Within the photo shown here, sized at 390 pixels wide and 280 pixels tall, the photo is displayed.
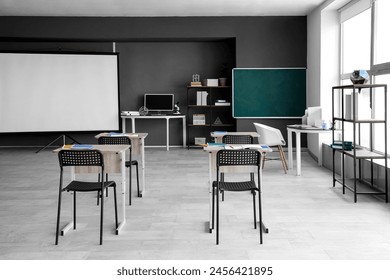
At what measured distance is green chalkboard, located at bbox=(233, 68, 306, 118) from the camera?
10.2m

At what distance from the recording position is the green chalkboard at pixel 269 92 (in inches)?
400

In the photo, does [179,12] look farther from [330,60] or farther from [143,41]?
[330,60]

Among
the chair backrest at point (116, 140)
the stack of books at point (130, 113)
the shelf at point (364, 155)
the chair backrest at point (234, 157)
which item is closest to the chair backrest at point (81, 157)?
the chair backrest at point (234, 157)

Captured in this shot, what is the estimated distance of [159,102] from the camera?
422 inches

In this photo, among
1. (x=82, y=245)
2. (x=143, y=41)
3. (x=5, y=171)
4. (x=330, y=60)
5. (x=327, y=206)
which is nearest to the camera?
(x=82, y=245)

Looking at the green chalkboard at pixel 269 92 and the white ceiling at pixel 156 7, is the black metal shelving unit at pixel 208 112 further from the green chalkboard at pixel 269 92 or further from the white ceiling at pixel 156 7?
the white ceiling at pixel 156 7

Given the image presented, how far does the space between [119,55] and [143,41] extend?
0.66 metres

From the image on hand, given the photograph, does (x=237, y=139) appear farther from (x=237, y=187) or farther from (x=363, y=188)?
(x=363, y=188)

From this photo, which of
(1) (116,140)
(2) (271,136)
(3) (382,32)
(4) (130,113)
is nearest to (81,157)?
(1) (116,140)

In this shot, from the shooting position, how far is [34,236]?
163 inches

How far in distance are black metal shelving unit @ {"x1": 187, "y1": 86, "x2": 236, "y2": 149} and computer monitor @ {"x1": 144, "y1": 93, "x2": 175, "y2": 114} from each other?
17.9 inches

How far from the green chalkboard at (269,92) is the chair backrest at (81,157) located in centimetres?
666

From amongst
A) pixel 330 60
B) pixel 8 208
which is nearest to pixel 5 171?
pixel 8 208

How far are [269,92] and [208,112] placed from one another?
1.64 m
